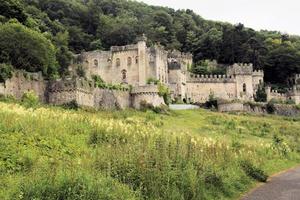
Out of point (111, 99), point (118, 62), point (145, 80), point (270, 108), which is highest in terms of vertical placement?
point (118, 62)

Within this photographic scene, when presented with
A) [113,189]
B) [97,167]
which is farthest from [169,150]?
[113,189]

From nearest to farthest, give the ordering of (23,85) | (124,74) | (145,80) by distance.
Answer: (23,85), (145,80), (124,74)

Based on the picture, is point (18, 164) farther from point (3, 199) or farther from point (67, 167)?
point (3, 199)

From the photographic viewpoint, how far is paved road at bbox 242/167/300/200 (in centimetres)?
1720

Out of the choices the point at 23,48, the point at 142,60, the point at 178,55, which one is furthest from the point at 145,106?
the point at 178,55

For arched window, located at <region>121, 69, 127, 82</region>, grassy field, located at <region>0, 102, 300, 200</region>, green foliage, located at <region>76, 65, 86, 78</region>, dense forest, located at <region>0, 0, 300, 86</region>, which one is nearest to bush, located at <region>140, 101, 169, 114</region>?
arched window, located at <region>121, 69, 127, 82</region>

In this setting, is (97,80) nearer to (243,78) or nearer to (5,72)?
(243,78)

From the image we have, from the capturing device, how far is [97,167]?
617 inches

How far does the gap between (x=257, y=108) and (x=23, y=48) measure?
33.6m

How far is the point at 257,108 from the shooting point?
7394 cm

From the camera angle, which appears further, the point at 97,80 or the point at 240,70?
the point at 240,70

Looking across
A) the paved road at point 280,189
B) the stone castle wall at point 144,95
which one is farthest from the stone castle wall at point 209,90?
the paved road at point 280,189

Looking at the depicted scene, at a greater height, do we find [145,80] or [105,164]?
[145,80]

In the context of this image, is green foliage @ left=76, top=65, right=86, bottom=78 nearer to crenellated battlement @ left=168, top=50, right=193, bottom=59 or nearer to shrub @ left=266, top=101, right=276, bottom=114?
crenellated battlement @ left=168, top=50, right=193, bottom=59
